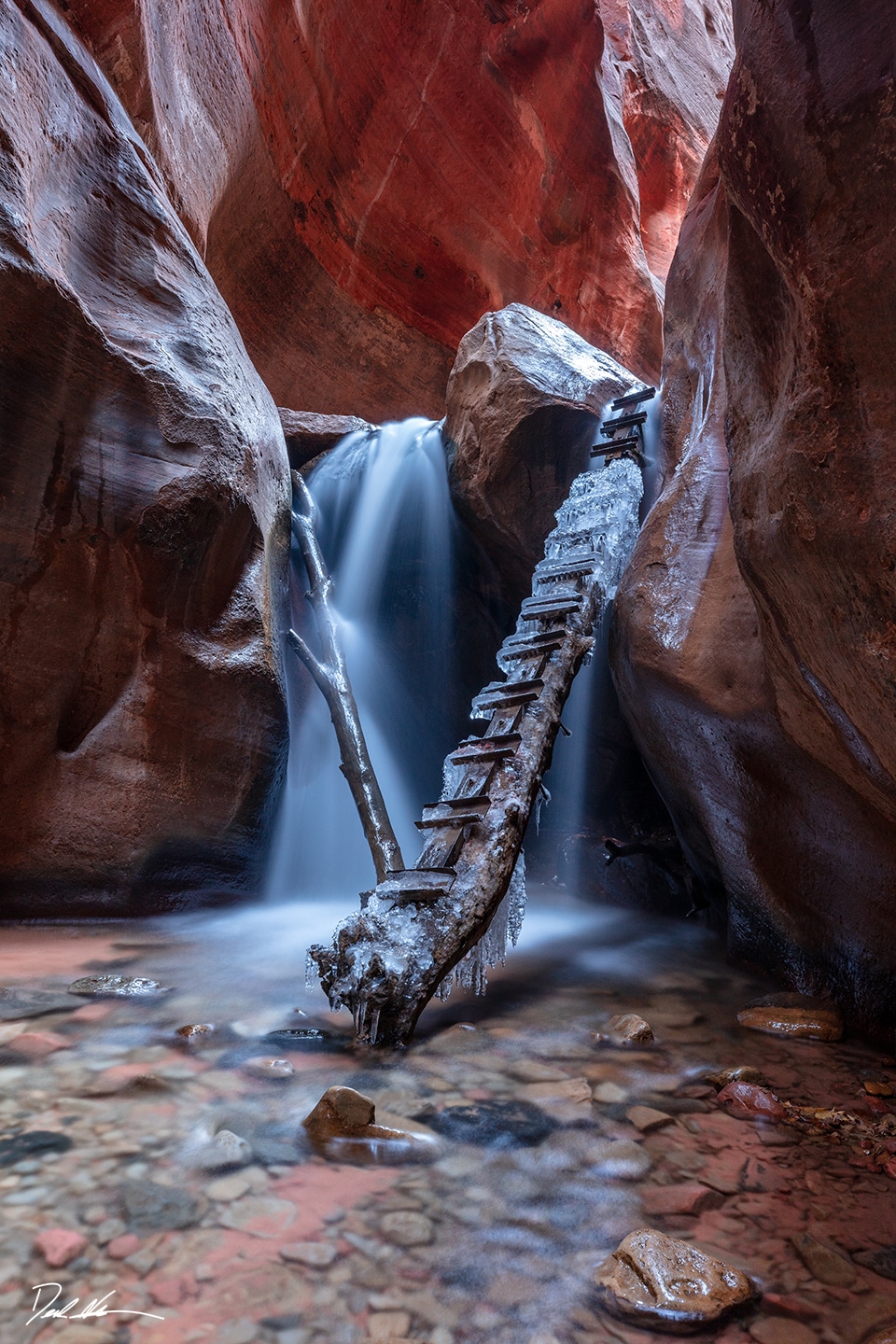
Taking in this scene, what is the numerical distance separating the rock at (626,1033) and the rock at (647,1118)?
641mm

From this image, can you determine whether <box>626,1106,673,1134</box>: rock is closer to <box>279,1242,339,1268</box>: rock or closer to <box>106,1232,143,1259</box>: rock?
<box>279,1242,339,1268</box>: rock

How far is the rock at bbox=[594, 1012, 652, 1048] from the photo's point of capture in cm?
314

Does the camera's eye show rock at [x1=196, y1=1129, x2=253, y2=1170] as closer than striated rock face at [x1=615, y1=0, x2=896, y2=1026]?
Yes

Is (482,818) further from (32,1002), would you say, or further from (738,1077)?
(32,1002)

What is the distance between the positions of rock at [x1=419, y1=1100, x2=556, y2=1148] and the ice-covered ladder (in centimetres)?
65

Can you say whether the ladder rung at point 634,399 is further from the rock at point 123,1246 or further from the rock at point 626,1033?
the rock at point 123,1246

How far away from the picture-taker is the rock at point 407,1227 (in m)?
1.70

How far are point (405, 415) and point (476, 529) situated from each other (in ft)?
22.5

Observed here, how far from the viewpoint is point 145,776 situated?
5422mm

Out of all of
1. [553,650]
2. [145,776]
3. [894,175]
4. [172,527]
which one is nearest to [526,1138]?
[894,175]

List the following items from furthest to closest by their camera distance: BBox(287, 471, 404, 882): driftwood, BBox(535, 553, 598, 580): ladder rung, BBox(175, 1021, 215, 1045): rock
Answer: BBox(535, 553, 598, 580): ladder rung → BBox(287, 471, 404, 882): driftwood → BBox(175, 1021, 215, 1045): rock

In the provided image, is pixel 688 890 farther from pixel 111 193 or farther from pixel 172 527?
pixel 111 193

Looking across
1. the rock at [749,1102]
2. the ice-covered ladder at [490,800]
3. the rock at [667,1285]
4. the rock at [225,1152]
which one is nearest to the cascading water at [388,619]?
the ice-covered ladder at [490,800]
